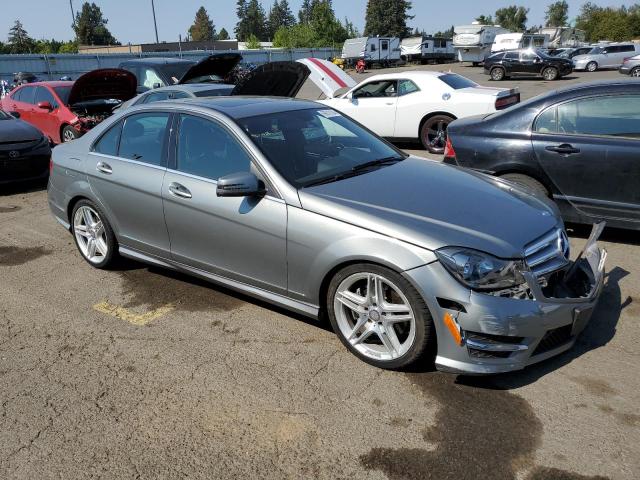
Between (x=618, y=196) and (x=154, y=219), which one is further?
(x=618, y=196)

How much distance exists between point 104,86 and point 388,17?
317ft

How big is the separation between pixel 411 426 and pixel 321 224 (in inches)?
51.2

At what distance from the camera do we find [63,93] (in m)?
11.7

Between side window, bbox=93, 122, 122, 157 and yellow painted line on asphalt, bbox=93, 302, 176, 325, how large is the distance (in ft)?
4.36

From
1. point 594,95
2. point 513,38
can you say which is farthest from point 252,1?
point 594,95

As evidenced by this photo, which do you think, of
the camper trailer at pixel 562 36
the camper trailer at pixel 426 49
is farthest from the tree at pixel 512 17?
the camper trailer at pixel 426 49

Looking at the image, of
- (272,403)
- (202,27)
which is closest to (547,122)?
(272,403)

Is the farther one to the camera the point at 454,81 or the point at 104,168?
the point at 454,81

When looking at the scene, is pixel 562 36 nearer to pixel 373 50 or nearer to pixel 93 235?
pixel 373 50

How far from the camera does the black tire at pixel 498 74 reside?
30.4 metres

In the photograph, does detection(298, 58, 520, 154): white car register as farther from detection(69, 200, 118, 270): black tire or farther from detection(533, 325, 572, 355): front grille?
detection(533, 325, 572, 355): front grille

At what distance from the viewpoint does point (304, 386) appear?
3.30m

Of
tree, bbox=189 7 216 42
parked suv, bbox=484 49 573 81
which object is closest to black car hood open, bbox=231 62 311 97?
parked suv, bbox=484 49 573 81

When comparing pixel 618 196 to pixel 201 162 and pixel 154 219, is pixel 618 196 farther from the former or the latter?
pixel 154 219
